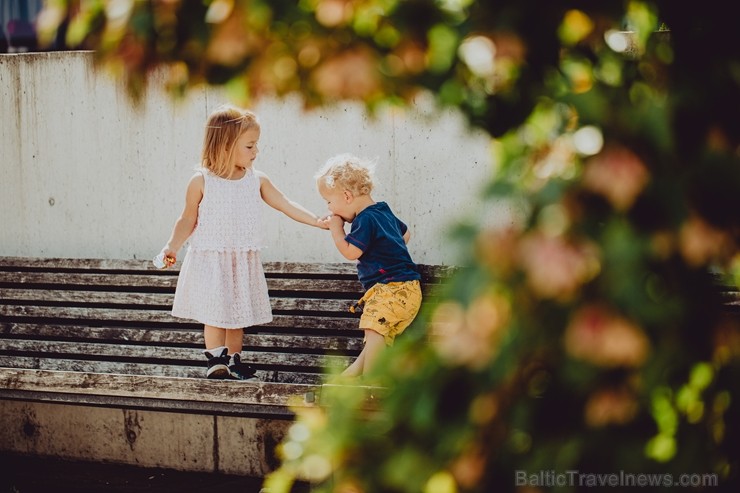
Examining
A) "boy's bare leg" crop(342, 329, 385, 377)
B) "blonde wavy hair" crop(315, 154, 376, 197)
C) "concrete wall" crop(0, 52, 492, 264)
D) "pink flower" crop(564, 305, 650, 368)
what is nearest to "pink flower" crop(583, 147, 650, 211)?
"pink flower" crop(564, 305, 650, 368)

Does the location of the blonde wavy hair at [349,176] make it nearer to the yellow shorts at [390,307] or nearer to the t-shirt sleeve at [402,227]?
the t-shirt sleeve at [402,227]

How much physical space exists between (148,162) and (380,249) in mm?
1840

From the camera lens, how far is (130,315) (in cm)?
547

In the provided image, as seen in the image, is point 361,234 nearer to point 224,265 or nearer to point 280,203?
point 280,203

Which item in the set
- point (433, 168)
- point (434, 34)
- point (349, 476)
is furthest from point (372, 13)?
point (433, 168)

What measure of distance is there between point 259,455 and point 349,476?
348 centimetres

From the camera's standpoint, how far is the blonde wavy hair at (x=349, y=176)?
15.7ft

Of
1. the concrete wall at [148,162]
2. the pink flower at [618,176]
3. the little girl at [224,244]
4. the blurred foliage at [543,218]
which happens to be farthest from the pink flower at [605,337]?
the concrete wall at [148,162]

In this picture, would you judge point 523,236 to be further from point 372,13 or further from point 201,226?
point 201,226

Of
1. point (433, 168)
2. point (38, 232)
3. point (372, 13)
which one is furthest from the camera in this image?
point (38, 232)

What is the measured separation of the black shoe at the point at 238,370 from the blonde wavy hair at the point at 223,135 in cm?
88

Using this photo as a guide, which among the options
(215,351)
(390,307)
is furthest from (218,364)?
(390,307)

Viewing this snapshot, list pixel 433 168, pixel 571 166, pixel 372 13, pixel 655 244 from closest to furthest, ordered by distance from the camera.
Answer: pixel 655 244 → pixel 571 166 → pixel 372 13 → pixel 433 168

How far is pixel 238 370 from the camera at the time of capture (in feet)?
15.6
